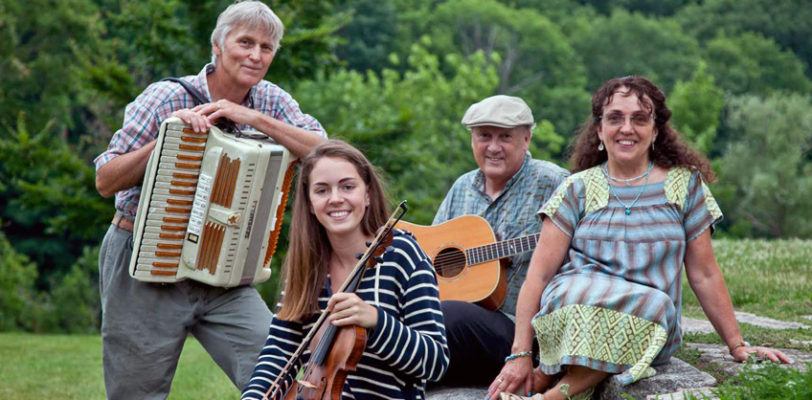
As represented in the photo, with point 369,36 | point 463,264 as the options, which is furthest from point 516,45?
point 463,264

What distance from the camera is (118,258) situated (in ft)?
14.3

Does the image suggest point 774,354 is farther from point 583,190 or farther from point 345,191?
point 345,191

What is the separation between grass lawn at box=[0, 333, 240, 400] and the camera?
812 centimetres

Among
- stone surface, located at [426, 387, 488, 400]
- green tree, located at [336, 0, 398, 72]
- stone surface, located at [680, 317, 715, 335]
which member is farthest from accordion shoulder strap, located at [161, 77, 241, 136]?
green tree, located at [336, 0, 398, 72]

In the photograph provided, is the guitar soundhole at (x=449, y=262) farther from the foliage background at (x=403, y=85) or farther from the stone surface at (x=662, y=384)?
the foliage background at (x=403, y=85)

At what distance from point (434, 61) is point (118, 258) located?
33.8m

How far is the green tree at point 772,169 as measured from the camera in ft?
125

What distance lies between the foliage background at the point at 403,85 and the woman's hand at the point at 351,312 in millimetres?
9743

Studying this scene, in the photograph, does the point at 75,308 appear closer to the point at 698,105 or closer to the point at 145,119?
the point at 145,119

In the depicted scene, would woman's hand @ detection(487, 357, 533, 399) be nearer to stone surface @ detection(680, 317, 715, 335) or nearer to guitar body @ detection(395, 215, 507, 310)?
guitar body @ detection(395, 215, 507, 310)

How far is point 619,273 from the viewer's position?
418 cm

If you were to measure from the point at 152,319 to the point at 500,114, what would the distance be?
1.99 metres

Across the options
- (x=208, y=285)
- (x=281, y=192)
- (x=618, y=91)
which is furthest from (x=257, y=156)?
(x=618, y=91)

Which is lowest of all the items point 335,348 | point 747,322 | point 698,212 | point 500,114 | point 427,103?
point 427,103
